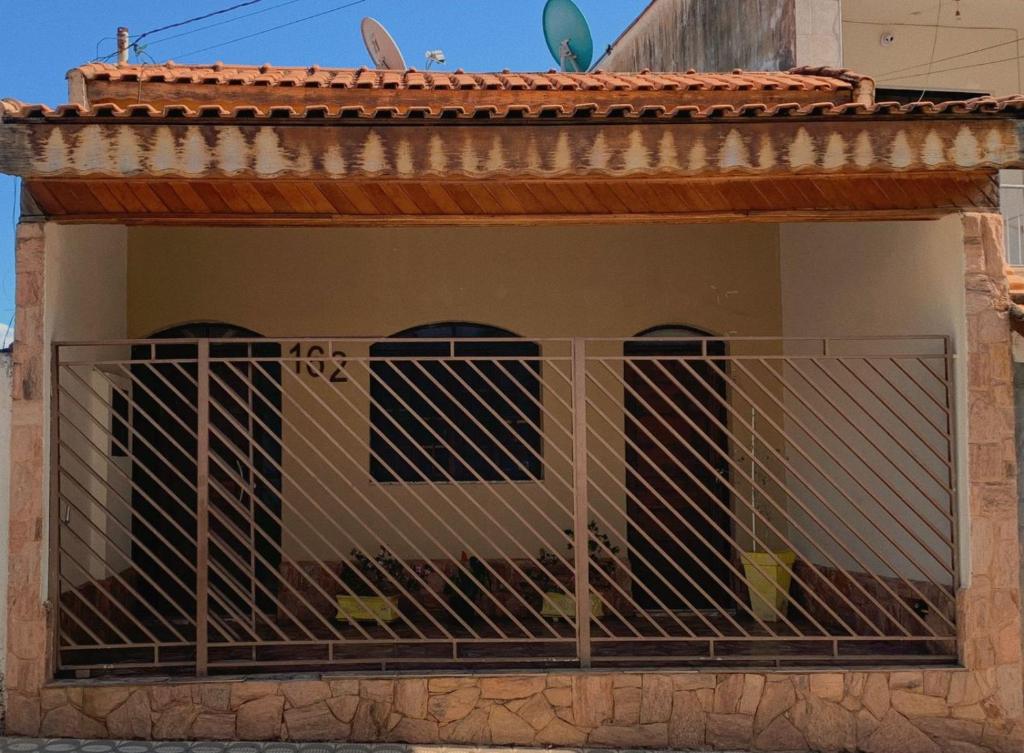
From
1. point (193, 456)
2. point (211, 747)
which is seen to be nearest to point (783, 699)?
point (211, 747)

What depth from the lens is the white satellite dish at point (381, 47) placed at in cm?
1004

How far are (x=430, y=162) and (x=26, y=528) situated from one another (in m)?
2.96

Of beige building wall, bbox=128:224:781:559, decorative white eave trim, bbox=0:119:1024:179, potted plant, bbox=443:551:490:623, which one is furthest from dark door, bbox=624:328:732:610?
decorative white eave trim, bbox=0:119:1024:179

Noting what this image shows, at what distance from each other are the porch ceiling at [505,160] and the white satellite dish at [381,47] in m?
4.22

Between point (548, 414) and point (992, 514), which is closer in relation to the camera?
point (992, 514)

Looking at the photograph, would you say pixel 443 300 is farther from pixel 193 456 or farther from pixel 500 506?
pixel 193 456

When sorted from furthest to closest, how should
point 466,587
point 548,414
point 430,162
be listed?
point 466,587
point 548,414
point 430,162

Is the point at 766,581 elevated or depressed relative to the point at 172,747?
elevated

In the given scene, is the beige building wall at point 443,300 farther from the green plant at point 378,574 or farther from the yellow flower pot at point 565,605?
the yellow flower pot at point 565,605

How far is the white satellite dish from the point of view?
10039 millimetres

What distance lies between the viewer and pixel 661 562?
8961 millimetres

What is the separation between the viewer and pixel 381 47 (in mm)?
10188

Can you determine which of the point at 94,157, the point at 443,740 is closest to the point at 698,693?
the point at 443,740

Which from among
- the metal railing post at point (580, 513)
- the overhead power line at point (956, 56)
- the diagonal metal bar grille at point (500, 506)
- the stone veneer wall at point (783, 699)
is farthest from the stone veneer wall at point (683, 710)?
the overhead power line at point (956, 56)
